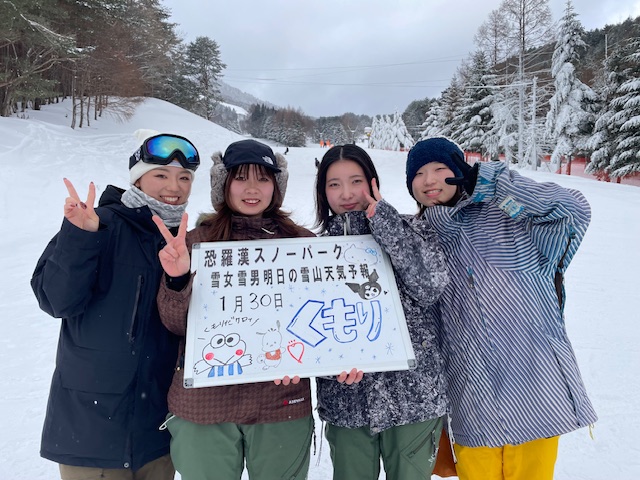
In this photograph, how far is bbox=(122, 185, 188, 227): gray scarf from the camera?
6.75 feet

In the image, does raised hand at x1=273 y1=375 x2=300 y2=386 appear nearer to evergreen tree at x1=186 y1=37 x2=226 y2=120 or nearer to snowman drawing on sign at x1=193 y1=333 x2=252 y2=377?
snowman drawing on sign at x1=193 y1=333 x2=252 y2=377

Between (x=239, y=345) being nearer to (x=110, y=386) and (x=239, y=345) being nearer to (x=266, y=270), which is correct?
(x=266, y=270)

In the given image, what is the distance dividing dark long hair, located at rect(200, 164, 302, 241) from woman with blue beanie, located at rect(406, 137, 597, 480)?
81 cm

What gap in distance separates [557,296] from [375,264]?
0.93 meters

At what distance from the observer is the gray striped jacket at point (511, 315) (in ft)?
5.99

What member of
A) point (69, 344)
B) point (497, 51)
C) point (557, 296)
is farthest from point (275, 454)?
point (497, 51)

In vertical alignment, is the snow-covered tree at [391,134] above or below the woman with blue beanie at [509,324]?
above

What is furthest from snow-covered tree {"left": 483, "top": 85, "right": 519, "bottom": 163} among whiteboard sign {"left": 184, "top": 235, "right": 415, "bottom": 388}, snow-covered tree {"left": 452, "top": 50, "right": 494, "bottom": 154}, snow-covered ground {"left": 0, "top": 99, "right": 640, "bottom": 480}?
whiteboard sign {"left": 184, "top": 235, "right": 415, "bottom": 388}

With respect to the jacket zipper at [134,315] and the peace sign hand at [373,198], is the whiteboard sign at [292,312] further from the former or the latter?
the jacket zipper at [134,315]

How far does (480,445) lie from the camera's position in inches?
74.0

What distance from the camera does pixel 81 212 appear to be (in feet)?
5.73

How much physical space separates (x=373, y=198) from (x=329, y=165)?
1.14ft

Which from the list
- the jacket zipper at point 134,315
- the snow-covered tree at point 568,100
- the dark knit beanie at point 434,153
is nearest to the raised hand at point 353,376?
the jacket zipper at point 134,315

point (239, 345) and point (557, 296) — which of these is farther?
point (557, 296)
